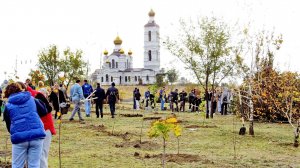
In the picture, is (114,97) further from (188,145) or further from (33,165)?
(33,165)

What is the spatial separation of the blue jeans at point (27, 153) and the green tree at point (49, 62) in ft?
177

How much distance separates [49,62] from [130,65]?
63.9 meters

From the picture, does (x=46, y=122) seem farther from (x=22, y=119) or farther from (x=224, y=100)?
(x=224, y=100)

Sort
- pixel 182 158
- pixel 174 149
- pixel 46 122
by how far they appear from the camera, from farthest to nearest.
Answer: pixel 174 149, pixel 182 158, pixel 46 122

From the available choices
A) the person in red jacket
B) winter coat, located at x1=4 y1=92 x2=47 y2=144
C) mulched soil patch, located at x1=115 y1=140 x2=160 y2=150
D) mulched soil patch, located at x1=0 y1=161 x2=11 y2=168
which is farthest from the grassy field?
winter coat, located at x1=4 y1=92 x2=47 y2=144

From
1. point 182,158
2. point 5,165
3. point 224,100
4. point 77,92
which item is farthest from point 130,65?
point 5,165

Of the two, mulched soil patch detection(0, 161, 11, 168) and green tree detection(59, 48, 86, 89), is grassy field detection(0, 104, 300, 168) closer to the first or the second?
mulched soil patch detection(0, 161, 11, 168)

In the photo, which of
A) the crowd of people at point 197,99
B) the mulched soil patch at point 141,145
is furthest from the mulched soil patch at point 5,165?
the crowd of people at point 197,99

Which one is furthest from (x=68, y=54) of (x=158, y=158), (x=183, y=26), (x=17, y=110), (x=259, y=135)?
(x=17, y=110)

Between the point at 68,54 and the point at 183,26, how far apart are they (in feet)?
126

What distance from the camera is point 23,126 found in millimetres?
6434

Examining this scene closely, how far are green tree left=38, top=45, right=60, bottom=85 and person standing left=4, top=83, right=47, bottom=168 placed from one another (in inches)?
2124

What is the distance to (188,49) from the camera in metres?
24.9

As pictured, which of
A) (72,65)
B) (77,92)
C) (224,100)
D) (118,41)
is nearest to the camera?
(77,92)
